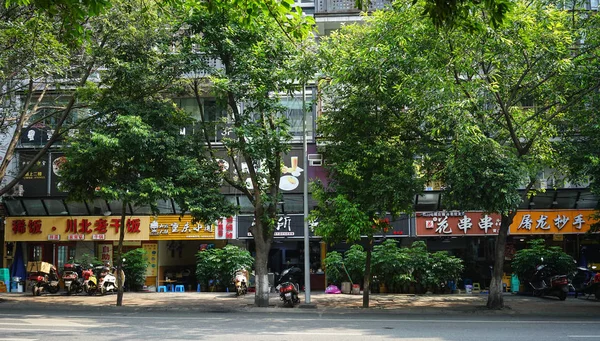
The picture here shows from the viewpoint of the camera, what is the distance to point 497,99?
15.0 m

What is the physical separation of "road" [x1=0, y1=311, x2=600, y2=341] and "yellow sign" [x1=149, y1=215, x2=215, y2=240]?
7547 millimetres

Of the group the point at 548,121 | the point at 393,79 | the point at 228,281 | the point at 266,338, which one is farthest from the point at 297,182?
the point at 266,338

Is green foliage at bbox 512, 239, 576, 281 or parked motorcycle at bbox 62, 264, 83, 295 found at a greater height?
green foliage at bbox 512, 239, 576, 281

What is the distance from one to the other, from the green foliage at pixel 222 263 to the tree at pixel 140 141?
5038 mm

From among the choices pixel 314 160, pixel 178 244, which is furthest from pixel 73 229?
pixel 314 160

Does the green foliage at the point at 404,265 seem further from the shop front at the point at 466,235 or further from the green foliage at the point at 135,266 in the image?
the green foliage at the point at 135,266

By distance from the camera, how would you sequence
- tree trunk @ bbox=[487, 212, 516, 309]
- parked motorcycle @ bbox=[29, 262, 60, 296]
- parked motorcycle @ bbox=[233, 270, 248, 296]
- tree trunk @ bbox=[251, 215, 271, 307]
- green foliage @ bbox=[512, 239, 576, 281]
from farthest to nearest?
parked motorcycle @ bbox=[29, 262, 60, 296], parked motorcycle @ bbox=[233, 270, 248, 296], green foliage @ bbox=[512, 239, 576, 281], tree trunk @ bbox=[251, 215, 271, 307], tree trunk @ bbox=[487, 212, 516, 309]

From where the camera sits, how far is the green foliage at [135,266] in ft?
74.1

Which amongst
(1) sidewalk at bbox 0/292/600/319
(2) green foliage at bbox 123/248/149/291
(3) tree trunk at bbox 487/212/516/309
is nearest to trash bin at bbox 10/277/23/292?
(1) sidewalk at bbox 0/292/600/319

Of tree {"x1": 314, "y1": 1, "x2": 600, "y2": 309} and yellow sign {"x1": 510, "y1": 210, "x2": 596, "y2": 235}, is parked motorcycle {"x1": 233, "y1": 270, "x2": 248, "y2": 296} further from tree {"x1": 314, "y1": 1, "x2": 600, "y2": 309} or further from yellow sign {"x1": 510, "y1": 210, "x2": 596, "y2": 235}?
yellow sign {"x1": 510, "y1": 210, "x2": 596, "y2": 235}

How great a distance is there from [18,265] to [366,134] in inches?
678

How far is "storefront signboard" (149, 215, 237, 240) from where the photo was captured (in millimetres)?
22875

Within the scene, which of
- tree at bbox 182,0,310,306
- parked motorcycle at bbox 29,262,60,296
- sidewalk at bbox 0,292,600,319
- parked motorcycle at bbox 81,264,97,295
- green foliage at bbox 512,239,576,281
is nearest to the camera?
tree at bbox 182,0,310,306

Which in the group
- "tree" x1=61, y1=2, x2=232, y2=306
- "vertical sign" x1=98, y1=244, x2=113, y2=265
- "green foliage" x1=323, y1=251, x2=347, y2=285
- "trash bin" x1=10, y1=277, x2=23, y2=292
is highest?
"tree" x1=61, y1=2, x2=232, y2=306
